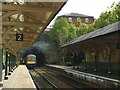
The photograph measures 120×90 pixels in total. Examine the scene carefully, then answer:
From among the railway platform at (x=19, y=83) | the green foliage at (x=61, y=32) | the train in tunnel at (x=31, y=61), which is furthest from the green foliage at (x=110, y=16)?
the railway platform at (x=19, y=83)

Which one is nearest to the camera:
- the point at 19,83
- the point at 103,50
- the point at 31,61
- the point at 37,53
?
the point at 19,83

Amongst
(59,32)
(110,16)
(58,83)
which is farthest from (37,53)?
(58,83)

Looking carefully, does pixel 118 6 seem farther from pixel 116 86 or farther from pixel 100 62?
pixel 116 86

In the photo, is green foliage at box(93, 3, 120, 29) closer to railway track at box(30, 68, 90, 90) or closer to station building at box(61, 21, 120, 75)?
station building at box(61, 21, 120, 75)

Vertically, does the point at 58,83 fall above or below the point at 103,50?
below

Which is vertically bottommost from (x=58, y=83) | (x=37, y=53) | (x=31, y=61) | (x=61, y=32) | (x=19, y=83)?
(x=58, y=83)

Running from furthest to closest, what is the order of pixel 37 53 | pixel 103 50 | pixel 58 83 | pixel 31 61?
pixel 37 53, pixel 31 61, pixel 103 50, pixel 58 83

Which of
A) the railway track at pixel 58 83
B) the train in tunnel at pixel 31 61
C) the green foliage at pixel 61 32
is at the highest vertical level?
the green foliage at pixel 61 32

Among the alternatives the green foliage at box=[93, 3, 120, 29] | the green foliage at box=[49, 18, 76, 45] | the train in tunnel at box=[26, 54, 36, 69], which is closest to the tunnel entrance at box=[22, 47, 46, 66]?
the train in tunnel at box=[26, 54, 36, 69]

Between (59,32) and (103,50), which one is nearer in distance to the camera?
(103,50)

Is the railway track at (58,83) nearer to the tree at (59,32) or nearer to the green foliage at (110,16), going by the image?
the green foliage at (110,16)

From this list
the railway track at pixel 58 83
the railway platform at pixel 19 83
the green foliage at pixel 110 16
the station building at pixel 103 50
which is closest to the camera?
the railway platform at pixel 19 83

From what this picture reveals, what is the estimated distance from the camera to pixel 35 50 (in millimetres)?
61969

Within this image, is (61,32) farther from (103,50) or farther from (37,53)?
(103,50)
